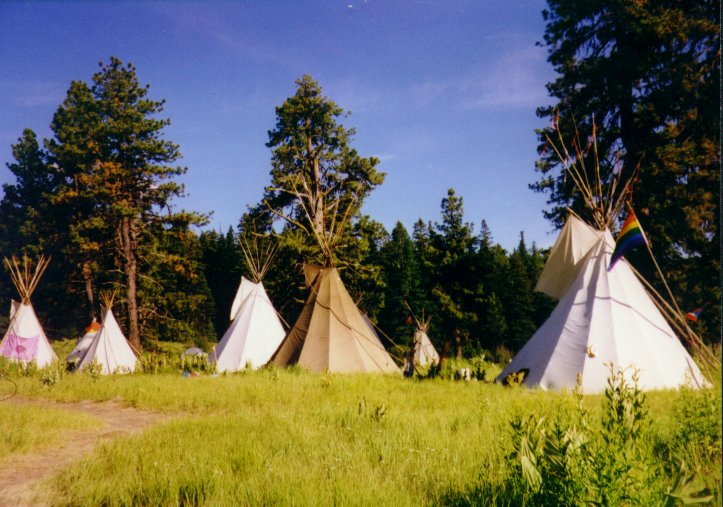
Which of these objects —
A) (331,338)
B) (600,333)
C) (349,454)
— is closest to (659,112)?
(600,333)

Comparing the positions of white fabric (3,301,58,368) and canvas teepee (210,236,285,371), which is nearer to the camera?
canvas teepee (210,236,285,371)

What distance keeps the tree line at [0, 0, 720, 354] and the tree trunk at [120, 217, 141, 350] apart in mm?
63

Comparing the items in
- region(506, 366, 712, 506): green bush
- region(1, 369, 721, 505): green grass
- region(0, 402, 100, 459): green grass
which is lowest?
region(0, 402, 100, 459): green grass

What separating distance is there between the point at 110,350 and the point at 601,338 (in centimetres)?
1390

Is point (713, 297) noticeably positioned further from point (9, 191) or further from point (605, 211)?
point (9, 191)

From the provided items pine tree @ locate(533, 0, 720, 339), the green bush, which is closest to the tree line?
pine tree @ locate(533, 0, 720, 339)

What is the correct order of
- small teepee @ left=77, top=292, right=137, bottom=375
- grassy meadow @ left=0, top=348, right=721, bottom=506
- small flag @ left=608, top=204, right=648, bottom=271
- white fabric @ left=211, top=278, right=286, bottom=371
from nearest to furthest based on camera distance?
grassy meadow @ left=0, top=348, right=721, bottom=506 < small flag @ left=608, top=204, right=648, bottom=271 < small teepee @ left=77, top=292, right=137, bottom=375 < white fabric @ left=211, top=278, right=286, bottom=371

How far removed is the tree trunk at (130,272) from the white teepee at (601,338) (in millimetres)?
15871

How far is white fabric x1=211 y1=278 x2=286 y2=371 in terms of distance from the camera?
1317 centimetres

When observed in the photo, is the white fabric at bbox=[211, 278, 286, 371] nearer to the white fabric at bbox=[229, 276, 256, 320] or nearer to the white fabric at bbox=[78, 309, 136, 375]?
the white fabric at bbox=[229, 276, 256, 320]

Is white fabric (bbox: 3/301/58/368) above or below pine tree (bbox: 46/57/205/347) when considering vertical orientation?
below

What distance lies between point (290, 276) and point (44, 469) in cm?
1503

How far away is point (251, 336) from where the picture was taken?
13.7 meters

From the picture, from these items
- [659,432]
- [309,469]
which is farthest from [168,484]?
[659,432]
